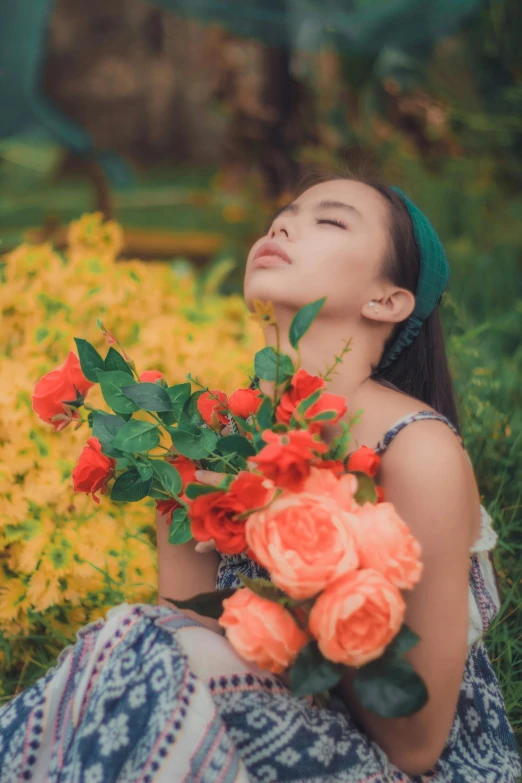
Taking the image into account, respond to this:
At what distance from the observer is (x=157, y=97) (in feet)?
24.1

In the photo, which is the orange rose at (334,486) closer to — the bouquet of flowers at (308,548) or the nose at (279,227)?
the bouquet of flowers at (308,548)

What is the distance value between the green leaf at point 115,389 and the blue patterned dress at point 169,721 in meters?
0.30

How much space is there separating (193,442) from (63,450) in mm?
890

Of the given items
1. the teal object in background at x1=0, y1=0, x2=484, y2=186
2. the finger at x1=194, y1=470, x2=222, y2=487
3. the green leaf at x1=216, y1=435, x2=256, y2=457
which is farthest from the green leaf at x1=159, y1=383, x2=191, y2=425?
the teal object in background at x1=0, y1=0, x2=484, y2=186

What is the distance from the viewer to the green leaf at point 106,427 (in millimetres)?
1296

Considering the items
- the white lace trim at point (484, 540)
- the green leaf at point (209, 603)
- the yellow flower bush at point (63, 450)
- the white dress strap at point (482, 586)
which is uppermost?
the green leaf at point (209, 603)

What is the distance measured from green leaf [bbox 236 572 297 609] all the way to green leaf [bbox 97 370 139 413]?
35 centimetres

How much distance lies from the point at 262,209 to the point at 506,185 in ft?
4.17

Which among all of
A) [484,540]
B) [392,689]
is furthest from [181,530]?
[484,540]

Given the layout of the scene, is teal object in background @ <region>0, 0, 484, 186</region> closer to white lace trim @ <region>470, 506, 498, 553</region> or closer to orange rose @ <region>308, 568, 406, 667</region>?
white lace trim @ <region>470, 506, 498, 553</region>

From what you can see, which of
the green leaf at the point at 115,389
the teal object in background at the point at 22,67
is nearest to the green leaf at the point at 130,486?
the green leaf at the point at 115,389

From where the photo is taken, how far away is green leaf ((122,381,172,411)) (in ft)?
4.09

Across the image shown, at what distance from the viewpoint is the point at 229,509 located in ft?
3.55

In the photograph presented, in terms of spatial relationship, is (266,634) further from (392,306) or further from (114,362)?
(392,306)
